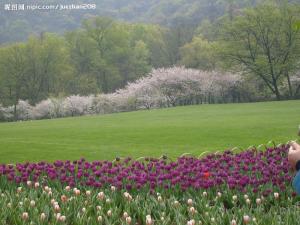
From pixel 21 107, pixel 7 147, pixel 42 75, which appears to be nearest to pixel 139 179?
pixel 7 147

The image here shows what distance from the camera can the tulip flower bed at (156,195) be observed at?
4.22 meters

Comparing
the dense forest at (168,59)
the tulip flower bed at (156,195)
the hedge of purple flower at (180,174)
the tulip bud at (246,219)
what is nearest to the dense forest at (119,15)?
the dense forest at (168,59)

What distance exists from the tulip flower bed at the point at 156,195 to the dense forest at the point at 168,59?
37.5 meters

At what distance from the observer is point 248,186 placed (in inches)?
213

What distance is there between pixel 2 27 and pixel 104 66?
4439cm

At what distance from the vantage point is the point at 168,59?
68.9 meters

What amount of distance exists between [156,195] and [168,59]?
64.1 metres

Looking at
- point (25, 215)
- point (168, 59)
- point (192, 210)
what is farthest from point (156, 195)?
point (168, 59)

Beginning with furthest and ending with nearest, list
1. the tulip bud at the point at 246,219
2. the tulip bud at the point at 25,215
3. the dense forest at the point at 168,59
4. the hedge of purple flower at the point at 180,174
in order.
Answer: the dense forest at the point at 168,59 → the hedge of purple flower at the point at 180,174 → the tulip bud at the point at 25,215 → the tulip bud at the point at 246,219

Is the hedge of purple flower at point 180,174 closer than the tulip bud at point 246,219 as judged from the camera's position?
No

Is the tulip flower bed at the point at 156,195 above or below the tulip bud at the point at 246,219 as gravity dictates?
below

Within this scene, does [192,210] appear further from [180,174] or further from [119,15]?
[119,15]

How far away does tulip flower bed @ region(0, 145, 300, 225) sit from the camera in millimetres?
4223

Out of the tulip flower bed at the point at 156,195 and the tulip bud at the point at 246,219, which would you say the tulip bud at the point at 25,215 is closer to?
the tulip flower bed at the point at 156,195
